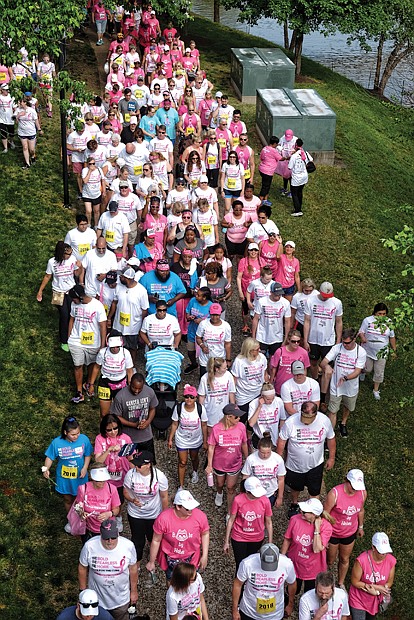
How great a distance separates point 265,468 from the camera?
987 centimetres

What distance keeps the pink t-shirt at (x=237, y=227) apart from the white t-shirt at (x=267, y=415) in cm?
480

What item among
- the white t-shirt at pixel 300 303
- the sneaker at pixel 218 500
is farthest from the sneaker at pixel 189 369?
the sneaker at pixel 218 500

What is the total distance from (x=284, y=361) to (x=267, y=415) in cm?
114

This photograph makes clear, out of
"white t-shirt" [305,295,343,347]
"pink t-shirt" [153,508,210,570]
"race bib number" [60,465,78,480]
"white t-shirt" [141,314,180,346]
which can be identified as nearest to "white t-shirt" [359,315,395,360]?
"white t-shirt" [305,295,343,347]

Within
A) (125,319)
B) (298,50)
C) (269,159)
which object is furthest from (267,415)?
(298,50)

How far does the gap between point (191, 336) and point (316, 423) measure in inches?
129

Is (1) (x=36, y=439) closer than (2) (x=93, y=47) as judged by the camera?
Yes

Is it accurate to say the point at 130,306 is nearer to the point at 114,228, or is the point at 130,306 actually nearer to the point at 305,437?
the point at 114,228

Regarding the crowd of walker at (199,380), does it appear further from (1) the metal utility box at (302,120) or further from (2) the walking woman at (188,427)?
(1) the metal utility box at (302,120)

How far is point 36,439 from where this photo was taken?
Answer: 12414 millimetres

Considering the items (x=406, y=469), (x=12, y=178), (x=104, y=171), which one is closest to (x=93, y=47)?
(x=12, y=178)

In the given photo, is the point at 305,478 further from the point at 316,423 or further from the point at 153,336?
the point at 153,336

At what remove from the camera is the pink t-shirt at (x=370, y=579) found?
8906 millimetres

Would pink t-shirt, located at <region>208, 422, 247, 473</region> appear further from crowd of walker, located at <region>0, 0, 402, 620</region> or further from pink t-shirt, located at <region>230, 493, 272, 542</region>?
pink t-shirt, located at <region>230, 493, 272, 542</region>
